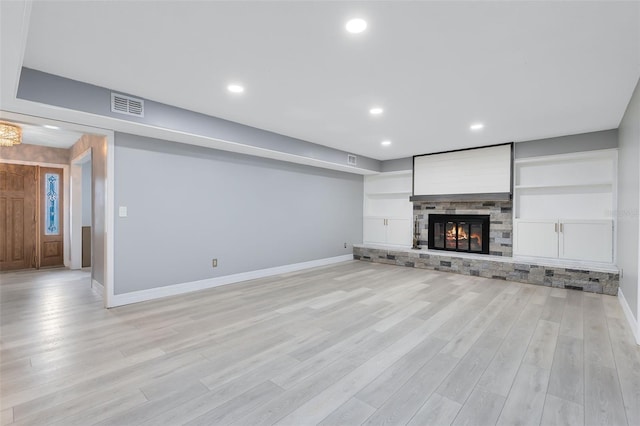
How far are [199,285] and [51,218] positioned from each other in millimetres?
4240

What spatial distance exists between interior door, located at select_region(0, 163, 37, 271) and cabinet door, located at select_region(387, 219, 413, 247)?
24.1 ft

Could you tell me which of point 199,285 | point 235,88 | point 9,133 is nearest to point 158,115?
point 235,88

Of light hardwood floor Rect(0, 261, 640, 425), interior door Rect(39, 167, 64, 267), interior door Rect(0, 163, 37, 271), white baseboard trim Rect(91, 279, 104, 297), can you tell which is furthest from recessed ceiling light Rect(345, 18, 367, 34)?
interior door Rect(0, 163, 37, 271)

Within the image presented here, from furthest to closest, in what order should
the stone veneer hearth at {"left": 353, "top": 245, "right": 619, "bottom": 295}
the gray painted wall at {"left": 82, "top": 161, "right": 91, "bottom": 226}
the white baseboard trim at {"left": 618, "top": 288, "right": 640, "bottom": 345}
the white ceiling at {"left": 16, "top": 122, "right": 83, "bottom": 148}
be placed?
the gray painted wall at {"left": 82, "top": 161, "right": 91, "bottom": 226}, the white ceiling at {"left": 16, "top": 122, "right": 83, "bottom": 148}, the stone veneer hearth at {"left": 353, "top": 245, "right": 619, "bottom": 295}, the white baseboard trim at {"left": 618, "top": 288, "right": 640, "bottom": 345}

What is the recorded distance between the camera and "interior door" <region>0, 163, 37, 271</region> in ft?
18.8

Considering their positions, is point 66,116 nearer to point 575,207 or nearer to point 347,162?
point 347,162

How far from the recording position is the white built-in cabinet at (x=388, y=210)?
6.92 metres

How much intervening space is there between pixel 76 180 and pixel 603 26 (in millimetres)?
8052

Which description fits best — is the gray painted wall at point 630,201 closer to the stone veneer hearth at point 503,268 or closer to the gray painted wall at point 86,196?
the stone veneer hearth at point 503,268

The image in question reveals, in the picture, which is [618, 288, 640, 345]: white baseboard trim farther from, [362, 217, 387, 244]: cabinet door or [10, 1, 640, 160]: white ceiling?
[362, 217, 387, 244]: cabinet door

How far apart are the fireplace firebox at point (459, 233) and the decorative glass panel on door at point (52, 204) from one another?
779 cm

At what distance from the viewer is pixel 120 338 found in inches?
107

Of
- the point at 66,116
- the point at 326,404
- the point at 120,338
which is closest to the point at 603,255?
the point at 326,404

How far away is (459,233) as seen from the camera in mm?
6176
